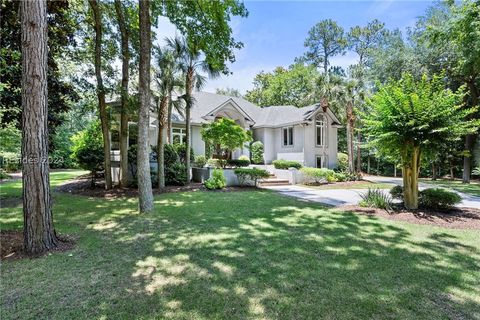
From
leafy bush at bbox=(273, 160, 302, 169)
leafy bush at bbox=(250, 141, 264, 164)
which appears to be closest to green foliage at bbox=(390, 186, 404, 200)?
leafy bush at bbox=(273, 160, 302, 169)

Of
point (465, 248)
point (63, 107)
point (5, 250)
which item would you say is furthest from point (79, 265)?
point (63, 107)

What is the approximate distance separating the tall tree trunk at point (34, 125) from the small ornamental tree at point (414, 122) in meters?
8.34

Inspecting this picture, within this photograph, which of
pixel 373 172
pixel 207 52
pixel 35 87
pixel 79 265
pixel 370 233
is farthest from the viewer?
pixel 373 172

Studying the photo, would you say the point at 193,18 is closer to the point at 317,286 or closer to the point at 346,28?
the point at 317,286

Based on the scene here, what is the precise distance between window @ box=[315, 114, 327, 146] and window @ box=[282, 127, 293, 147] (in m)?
2.10

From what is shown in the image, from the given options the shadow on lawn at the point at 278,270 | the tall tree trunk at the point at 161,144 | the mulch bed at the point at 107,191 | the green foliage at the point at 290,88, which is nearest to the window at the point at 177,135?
the tall tree trunk at the point at 161,144

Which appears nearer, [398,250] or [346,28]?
[398,250]

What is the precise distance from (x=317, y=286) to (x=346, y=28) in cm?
4220

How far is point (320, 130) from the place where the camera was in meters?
23.1

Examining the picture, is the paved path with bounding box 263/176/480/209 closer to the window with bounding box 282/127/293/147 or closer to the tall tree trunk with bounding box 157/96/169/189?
the tall tree trunk with bounding box 157/96/169/189

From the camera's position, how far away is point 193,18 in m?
11.6

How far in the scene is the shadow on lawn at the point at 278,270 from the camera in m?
3.19

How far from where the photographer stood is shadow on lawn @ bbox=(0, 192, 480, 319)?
10.5 ft

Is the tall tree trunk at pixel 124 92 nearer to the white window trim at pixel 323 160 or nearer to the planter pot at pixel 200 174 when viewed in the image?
the planter pot at pixel 200 174
